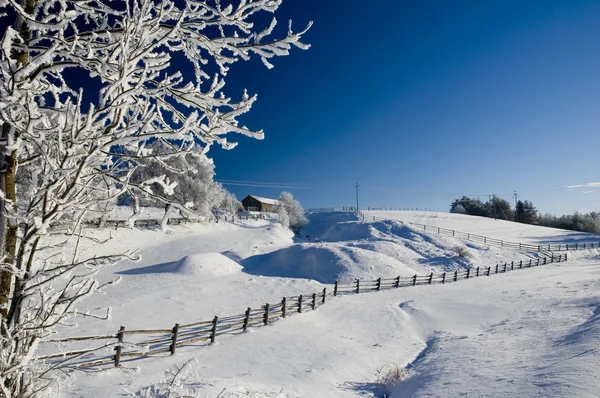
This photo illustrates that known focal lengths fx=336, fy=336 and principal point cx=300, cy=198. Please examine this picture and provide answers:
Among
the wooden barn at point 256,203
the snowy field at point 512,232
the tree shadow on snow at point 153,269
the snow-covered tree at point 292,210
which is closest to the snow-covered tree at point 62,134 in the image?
the tree shadow on snow at point 153,269

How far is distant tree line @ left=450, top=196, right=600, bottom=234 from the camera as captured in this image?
244 feet

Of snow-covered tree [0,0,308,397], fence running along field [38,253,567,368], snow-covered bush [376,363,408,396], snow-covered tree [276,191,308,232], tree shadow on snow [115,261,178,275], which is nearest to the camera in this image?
snow-covered tree [0,0,308,397]

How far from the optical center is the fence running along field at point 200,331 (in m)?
5.38

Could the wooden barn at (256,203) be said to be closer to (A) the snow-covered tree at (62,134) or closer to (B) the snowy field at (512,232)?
(B) the snowy field at (512,232)

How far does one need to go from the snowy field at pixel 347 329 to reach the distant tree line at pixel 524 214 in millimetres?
61009

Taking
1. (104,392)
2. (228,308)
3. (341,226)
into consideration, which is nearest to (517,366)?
(104,392)

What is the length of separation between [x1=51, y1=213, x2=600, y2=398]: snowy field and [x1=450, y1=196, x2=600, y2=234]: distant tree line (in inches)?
2402

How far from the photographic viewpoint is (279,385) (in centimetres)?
804

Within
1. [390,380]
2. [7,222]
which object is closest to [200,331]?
[390,380]

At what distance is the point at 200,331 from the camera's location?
11.6m

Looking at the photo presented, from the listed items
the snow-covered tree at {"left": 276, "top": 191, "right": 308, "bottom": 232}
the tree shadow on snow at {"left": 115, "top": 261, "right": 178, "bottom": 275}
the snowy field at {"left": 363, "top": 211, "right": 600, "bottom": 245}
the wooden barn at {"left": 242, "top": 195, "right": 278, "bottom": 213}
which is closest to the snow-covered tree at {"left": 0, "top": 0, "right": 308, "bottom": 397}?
the tree shadow on snow at {"left": 115, "top": 261, "right": 178, "bottom": 275}

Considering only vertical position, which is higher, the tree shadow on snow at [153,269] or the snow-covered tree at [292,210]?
the snow-covered tree at [292,210]

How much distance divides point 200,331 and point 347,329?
6.23m

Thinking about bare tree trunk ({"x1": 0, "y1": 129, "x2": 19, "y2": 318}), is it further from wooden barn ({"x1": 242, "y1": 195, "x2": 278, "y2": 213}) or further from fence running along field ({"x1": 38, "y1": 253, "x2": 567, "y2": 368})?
wooden barn ({"x1": 242, "y1": 195, "x2": 278, "y2": 213})
